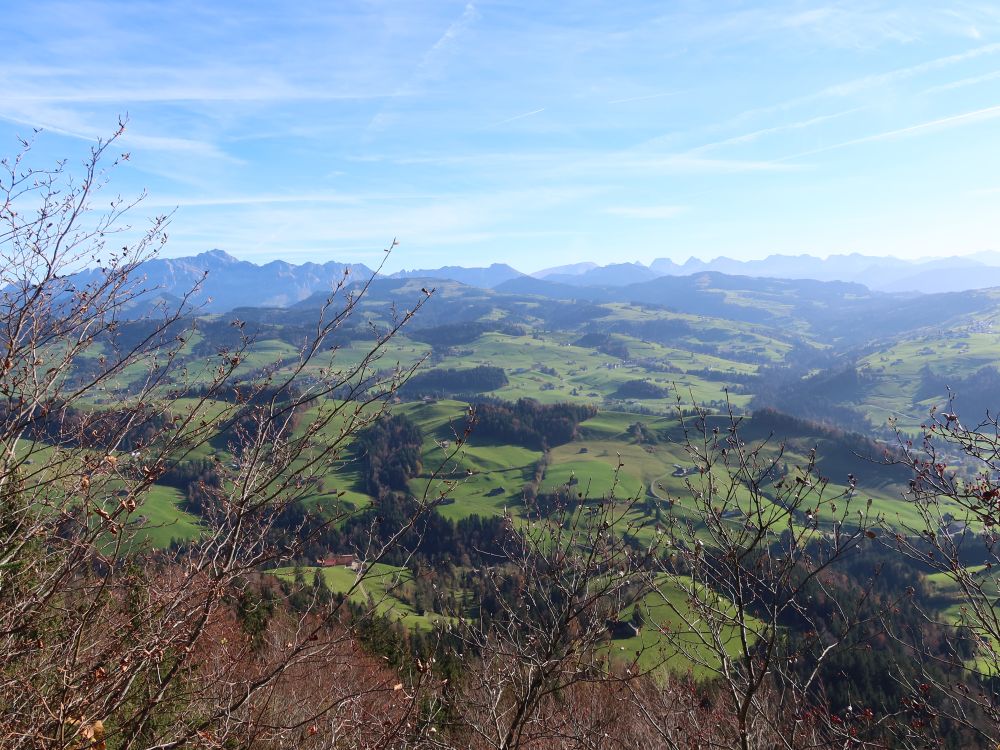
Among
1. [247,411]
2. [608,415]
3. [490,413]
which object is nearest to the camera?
[247,411]

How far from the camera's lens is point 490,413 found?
149125mm

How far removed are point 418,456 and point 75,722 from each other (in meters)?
125

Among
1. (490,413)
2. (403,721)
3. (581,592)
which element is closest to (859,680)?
(581,592)

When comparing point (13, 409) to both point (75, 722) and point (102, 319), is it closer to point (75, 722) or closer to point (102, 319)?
point (102, 319)

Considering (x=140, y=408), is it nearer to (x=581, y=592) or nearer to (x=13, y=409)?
(x=13, y=409)

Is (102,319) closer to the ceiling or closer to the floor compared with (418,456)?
closer to the ceiling

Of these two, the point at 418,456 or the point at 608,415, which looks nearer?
the point at 418,456

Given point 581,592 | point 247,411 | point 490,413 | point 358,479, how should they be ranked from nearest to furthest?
point 247,411 → point 581,592 → point 358,479 → point 490,413

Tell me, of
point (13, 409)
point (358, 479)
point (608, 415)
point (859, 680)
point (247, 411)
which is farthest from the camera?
point (608, 415)

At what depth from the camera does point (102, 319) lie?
6.41 metres

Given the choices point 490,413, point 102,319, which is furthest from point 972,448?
point 490,413

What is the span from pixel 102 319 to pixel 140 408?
1.45 metres

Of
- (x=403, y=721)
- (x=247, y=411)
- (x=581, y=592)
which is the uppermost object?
(x=247, y=411)

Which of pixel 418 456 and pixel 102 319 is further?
pixel 418 456
